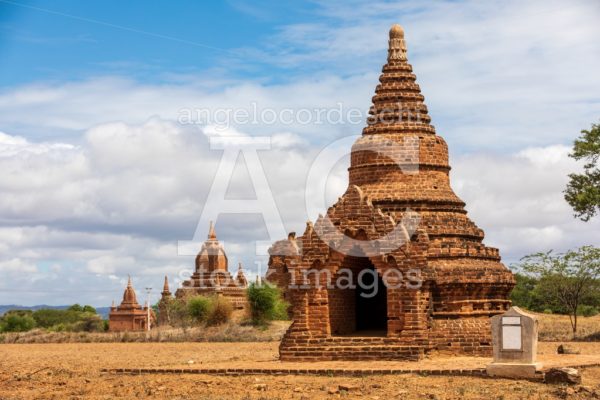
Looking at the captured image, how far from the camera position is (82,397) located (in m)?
16.5

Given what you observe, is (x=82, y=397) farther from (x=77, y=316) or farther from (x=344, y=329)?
(x=77, y=316)

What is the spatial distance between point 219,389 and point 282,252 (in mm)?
29966

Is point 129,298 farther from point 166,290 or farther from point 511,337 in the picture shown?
point 511,337

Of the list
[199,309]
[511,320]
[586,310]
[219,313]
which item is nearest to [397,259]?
[511,320]

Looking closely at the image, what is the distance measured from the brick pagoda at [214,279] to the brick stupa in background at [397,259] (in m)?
31.6

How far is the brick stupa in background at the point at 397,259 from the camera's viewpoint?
1997 centimetres

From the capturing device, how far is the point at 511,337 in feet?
57.7

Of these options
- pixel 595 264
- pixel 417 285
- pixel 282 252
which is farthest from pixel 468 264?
pixel 282 252

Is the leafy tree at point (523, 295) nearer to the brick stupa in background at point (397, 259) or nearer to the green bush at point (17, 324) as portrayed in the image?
the brick stupa in background at point (397, 259)

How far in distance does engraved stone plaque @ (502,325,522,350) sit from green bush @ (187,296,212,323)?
108ft

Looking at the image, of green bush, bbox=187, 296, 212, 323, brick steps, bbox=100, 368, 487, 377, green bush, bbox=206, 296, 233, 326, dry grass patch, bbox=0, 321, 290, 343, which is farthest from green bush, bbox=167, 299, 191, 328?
brick steps, bbox=100, 368, 487, 377

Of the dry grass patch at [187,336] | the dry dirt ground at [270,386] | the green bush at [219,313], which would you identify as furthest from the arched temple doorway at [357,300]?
the green bush at [219,313]

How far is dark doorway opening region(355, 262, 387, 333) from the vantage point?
2230cm

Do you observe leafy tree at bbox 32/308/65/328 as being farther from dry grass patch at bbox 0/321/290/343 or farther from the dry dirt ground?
the dry dirt ground
